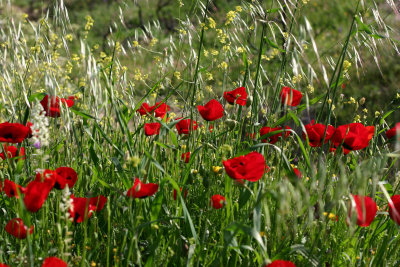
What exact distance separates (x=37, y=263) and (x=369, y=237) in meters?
0.88

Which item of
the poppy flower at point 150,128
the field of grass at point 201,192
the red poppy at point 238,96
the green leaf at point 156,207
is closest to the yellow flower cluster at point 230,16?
the field of grass at point 201,192

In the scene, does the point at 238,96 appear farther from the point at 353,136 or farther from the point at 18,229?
the point at 18,229

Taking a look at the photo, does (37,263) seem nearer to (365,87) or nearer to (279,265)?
(279,265)

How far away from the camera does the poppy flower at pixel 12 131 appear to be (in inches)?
47.8

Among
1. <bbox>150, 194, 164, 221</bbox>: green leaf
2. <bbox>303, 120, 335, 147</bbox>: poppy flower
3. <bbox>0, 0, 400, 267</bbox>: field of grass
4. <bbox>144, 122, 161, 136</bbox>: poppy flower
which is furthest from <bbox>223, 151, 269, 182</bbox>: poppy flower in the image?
<bbox>144, 122, 161, 136</bbox>: poppy flower

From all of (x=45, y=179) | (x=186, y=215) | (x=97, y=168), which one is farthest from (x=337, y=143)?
(x=45, y=179)

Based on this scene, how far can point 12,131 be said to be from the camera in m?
1.23

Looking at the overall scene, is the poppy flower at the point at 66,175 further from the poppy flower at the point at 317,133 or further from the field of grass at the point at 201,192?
the poppy flower at the point at 317,133

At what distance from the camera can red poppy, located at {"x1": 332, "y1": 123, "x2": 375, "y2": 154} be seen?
1.32 metres

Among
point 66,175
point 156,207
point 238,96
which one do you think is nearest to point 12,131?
point 66,175

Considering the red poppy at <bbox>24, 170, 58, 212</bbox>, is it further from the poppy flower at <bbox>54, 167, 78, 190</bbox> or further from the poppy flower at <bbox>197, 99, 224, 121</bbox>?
the poppy flower at <bbox>197, 99, 224, 121</bbox>

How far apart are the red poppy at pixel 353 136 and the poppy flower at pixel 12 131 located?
2.83ft

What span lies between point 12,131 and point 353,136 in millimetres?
918

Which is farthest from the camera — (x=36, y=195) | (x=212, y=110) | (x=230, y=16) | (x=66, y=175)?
(x=230, y=16)
